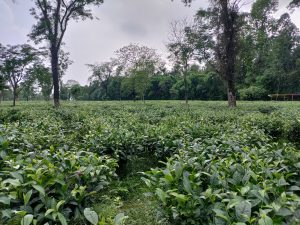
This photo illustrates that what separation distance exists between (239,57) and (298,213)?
17.5 metres

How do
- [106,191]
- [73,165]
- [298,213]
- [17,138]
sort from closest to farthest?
[298,213] → [73,165] → [106,191] → [17,138]

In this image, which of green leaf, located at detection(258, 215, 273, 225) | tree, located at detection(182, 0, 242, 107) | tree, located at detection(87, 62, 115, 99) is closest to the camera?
green leaf, located at detection(258, 215, 273, 225)

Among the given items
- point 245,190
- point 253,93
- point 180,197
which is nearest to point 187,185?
point 180,197

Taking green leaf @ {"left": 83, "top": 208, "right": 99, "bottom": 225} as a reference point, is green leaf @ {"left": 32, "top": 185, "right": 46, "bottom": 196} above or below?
above

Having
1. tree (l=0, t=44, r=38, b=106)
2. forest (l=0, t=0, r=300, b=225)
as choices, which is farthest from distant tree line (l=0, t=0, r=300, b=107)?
forest (l=0, t=0, r=300, b=225)

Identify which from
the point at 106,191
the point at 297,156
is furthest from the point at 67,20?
the point at 297,156

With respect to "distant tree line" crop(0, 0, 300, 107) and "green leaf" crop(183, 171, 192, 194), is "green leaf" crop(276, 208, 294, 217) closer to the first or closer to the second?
"green leaf" crop(183, 171, 192, 194)

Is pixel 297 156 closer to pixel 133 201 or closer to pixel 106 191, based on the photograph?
pixel 133 201

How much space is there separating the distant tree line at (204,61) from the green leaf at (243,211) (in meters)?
13.1

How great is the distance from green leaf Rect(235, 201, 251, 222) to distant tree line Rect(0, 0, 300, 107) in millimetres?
13072

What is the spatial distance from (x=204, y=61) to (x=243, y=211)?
1901 centimetres

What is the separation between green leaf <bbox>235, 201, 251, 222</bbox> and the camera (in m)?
1.57

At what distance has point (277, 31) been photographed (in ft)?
126

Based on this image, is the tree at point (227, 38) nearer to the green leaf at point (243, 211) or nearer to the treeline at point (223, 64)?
the treeline at point (223, 64)
